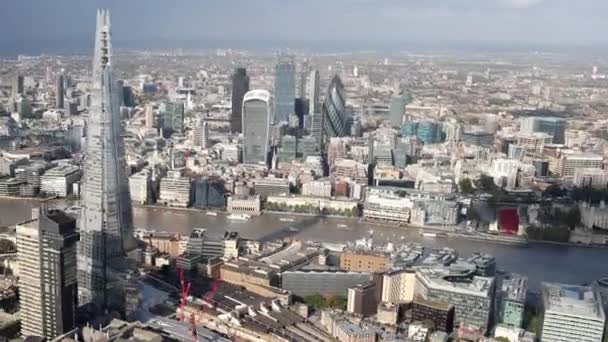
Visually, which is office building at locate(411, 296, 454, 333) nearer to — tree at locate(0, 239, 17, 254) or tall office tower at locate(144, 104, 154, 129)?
tree at locate(0, 239, 17, 254)

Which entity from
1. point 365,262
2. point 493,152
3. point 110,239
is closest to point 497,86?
point 493,152

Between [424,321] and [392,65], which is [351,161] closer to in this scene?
[424,321]

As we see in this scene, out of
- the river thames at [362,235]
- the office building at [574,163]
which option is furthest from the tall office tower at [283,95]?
the office building at [574,163]

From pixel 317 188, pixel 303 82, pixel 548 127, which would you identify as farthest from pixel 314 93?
pixel 548 127

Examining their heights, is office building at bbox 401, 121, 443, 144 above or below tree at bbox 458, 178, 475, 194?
above

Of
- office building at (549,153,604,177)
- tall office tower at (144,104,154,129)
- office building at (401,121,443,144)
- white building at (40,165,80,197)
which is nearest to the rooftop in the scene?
office building at (549,153,604,177)
